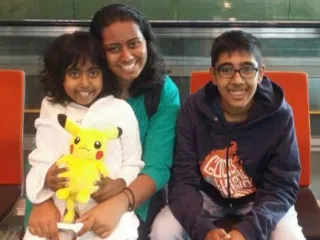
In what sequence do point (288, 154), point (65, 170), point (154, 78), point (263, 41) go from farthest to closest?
1. point (263, 41)
2. point (154, 78)
3. point (288, 154)
4. point (65, 170)

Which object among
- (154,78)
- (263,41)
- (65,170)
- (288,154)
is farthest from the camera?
(263,41)

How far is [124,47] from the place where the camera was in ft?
6.70

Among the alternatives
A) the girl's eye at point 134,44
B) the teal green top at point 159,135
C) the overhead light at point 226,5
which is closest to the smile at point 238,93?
the teal green top at point 159,135

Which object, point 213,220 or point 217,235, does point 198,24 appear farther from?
point 217,235

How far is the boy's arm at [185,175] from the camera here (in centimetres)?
204

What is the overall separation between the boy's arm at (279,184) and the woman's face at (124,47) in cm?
59

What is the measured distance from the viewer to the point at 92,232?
1.87 m

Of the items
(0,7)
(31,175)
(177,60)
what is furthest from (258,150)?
(0,7)

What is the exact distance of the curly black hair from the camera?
2064mm

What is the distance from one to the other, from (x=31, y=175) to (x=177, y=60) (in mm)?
3054

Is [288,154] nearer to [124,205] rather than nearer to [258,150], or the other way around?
[258,150]

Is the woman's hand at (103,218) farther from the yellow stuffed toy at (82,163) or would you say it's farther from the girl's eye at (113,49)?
the girl's eye at (113,49)

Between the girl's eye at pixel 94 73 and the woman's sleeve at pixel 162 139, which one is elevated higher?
the girl's eye at pixel 94 73

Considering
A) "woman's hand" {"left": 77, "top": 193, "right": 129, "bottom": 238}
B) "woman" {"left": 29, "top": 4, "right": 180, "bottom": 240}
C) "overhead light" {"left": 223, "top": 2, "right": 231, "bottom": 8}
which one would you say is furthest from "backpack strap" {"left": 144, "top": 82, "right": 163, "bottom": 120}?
"overhead light" {"left": 223, "top": 2, "right": 231, "bottom": 8}
